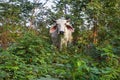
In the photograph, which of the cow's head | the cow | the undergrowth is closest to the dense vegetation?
the undergrowth

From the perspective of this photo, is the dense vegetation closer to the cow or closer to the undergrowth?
the undergrowth

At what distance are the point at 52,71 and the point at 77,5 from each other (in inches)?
265

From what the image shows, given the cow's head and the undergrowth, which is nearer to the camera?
the undergrowth

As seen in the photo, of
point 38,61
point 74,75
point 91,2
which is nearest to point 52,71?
point 74,75

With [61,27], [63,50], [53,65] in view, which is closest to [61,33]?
[61,27]

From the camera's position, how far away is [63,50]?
25.7 feet

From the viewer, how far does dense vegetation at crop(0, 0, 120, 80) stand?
12.7 feet

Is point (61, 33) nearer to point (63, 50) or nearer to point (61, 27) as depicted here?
point (61, 27)

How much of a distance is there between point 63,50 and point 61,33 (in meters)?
1.33

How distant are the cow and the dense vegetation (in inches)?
8.9

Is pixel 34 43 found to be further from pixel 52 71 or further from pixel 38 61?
pixel 52 71

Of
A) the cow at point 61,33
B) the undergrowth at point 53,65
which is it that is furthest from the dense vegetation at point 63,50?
the cow at point 61,33

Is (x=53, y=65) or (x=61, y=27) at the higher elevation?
(x=61, y=27)

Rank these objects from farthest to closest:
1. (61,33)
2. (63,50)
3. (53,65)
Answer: (61,33) → (63,50) → (53,65)
